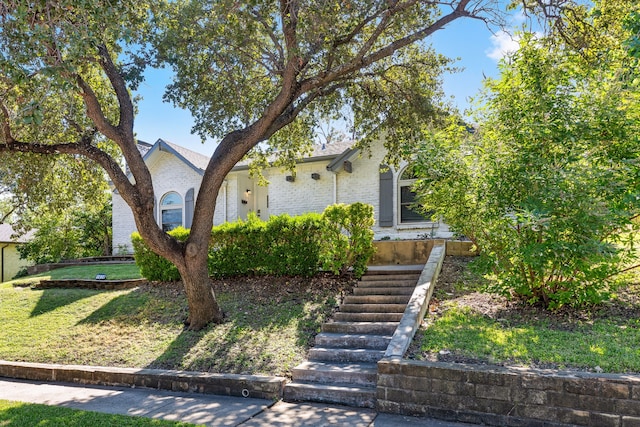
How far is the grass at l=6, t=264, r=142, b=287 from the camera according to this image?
45.6 feet

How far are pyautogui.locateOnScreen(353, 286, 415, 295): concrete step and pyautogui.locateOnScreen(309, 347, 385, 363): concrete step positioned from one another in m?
1.92

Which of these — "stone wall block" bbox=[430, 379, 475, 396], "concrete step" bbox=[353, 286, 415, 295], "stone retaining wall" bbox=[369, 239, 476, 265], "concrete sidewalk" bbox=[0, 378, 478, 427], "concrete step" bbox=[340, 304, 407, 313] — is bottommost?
"concrete sidewalk" bbox=[0, 378, 478, 427]

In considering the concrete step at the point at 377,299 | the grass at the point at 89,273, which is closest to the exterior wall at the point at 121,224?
the grass at the point at 89,273

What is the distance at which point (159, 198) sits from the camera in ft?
63.1

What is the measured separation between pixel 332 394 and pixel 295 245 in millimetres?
4465

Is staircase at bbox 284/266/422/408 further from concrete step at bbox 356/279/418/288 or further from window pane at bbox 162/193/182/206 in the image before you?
window pane at bbox 162/193/182/206

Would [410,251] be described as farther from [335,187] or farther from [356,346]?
[335,187]

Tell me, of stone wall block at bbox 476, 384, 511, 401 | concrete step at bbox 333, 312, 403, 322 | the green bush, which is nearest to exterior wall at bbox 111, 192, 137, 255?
the green bush

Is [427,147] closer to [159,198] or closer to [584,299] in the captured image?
[584,299]

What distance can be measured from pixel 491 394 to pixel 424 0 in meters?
6.41

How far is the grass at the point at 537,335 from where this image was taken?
5168 millimetres

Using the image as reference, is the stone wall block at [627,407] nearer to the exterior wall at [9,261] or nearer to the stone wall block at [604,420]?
the stone wall block at [604,420]

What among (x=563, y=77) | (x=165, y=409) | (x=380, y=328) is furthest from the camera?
(x=380, y=328)

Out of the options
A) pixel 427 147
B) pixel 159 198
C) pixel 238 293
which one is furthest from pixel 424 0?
pixel 159 198
